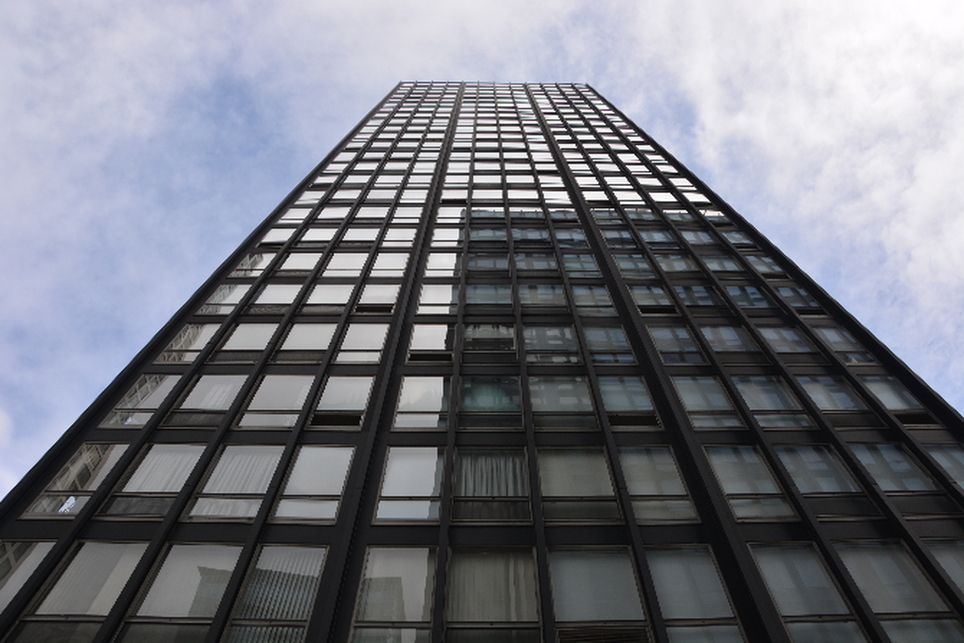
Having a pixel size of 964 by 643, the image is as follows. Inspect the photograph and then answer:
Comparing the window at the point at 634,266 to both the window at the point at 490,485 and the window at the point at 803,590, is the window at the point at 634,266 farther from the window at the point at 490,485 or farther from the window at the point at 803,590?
the window at the point at 803,590

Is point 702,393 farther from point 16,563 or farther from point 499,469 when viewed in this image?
point 16,563

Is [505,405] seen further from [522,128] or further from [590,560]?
[522,128]

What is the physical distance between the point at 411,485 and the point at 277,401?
18.1ft

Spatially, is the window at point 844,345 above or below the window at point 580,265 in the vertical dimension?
below

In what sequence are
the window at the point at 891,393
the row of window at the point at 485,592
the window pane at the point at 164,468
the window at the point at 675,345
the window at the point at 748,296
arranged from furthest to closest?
the window at the point at 748,296, the window at the point at 675,345, the window at the point at 891,393, the window pane at the point at 164,468, the row of window at the point at 485,592

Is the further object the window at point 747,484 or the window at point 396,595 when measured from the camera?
the window at point 747,484

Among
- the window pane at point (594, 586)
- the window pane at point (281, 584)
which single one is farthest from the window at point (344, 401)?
the window pane at point (594, 586)

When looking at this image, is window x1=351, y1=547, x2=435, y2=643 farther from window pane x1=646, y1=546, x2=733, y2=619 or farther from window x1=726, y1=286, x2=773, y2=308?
window x1=726, y1=286, x2=773, y2=308

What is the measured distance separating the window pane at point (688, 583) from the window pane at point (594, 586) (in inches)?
22.0

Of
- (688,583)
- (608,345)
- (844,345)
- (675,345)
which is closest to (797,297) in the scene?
(844,345)

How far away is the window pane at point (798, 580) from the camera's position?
1123 centimetres

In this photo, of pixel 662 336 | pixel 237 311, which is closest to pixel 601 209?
pixel 662 336

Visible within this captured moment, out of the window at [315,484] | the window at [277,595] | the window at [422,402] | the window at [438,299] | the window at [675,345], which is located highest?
the window at [438,299]

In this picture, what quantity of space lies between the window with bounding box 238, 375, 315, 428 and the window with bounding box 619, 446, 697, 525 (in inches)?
377
